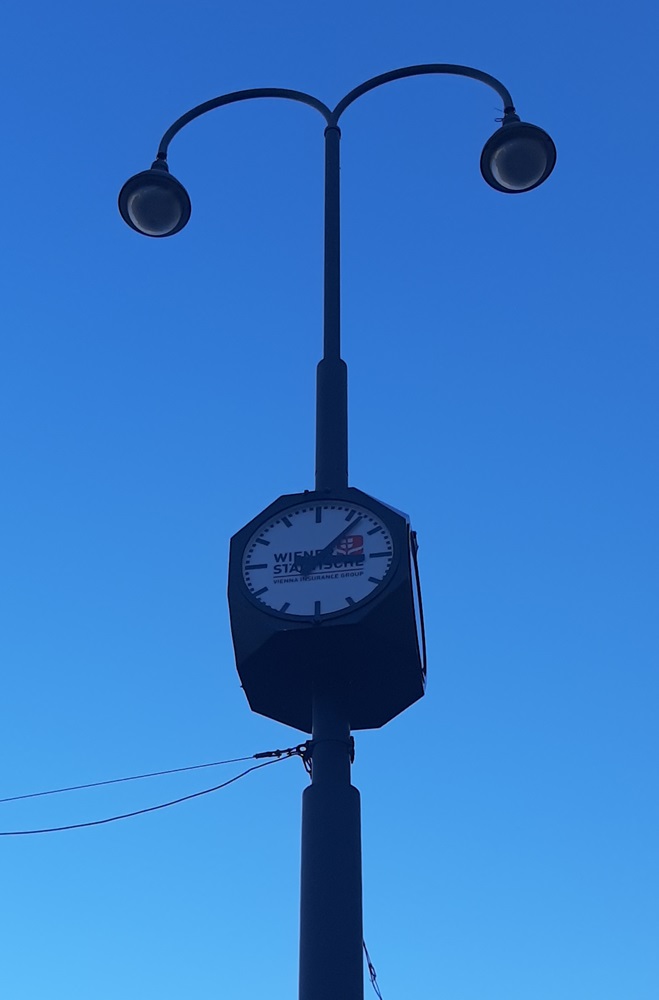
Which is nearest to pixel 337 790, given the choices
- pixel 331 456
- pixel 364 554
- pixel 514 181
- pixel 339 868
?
pixel 339 868

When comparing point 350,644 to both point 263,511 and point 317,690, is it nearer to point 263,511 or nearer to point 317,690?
point 317,690

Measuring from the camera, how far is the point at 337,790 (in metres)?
5.87

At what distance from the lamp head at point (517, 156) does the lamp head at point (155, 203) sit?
1752 millimetres

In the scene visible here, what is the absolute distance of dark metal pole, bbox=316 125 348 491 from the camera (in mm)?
6887

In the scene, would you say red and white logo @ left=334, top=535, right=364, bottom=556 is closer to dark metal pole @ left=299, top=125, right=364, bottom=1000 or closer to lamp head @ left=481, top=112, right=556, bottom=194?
dark metal pole @ left=299, top=125, right=364, bottom=1000

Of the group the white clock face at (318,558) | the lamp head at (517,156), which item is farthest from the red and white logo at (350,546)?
the lamp head at (517,156)

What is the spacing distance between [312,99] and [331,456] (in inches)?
104

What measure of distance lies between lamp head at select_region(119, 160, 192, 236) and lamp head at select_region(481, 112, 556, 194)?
175 centimetres

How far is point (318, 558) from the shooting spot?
20.9 feet

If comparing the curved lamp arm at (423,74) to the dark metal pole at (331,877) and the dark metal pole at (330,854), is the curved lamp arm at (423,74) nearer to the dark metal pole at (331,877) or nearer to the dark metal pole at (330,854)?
the dark metal pole at (330,854)

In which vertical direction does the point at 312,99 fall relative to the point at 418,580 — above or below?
above

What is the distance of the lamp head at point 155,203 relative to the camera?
27.7ft

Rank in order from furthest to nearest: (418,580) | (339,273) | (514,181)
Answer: (514,181)
(339,273)
(418,580)

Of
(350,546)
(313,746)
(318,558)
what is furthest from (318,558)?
(313,746)
